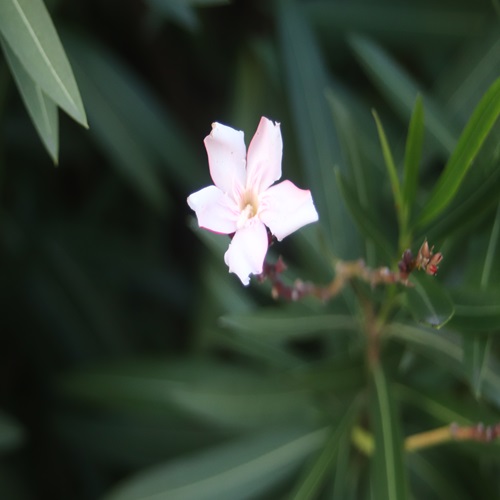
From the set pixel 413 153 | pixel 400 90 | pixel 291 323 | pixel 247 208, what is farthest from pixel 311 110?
pixel 247 208

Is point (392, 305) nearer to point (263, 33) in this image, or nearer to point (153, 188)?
point (153, 188)

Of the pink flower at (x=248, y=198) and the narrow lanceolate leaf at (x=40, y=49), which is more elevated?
the narrow lanceolate leaf at (x=40, y=49)

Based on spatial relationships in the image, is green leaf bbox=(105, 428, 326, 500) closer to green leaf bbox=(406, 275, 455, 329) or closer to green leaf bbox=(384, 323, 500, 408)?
green leaf bbox=(384, 323, 500, 408)

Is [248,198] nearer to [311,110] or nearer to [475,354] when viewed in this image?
[475,354]

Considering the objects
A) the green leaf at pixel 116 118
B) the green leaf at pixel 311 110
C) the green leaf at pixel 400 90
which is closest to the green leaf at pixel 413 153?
the green leaf at pixel 400 90

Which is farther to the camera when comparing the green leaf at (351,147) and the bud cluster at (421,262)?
the green leaf at (351,147)

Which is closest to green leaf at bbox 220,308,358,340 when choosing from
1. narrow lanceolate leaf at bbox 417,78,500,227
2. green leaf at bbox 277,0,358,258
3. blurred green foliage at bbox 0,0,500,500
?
blurred green foliage at bbox 0,0,500,500

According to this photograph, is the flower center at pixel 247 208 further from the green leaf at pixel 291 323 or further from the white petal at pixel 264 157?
the green leaf at pixel 291 323
